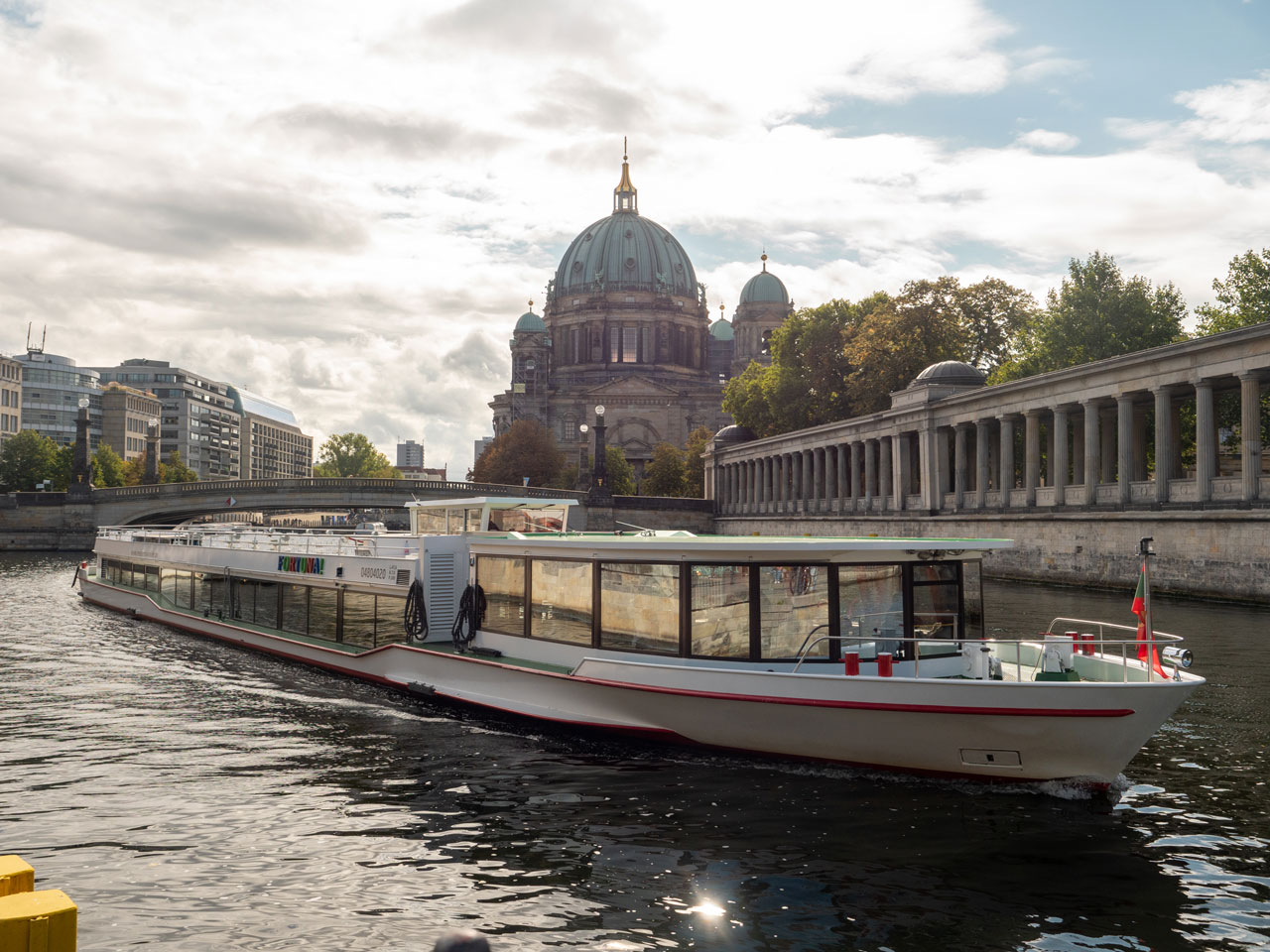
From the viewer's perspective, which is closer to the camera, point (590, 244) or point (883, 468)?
point (883, 468)

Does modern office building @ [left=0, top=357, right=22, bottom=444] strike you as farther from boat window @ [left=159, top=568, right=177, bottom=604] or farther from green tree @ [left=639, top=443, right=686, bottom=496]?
boat window @ [left=159, top=568, right=177, bottom=604]

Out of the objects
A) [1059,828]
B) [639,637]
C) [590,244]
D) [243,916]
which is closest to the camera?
[243,916]

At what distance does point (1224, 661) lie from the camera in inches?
883

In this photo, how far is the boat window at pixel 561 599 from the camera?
55.4ft

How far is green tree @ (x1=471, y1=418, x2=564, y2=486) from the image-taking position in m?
117

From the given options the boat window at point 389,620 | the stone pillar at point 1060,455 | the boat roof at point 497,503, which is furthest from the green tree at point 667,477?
the boat window at point 389,620

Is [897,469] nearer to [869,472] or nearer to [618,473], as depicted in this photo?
[869,472]

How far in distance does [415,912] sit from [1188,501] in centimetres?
3794

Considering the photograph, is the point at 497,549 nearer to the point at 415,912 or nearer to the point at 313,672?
the point at 313,672

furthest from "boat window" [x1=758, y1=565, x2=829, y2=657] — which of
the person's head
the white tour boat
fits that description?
the person's head

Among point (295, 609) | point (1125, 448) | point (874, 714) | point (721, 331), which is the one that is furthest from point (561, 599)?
point (721, 331)

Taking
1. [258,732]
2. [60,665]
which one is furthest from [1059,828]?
[60,665]

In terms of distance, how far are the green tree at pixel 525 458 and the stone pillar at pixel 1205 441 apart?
265 ft

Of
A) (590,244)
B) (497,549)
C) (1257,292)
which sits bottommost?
(497,549)
